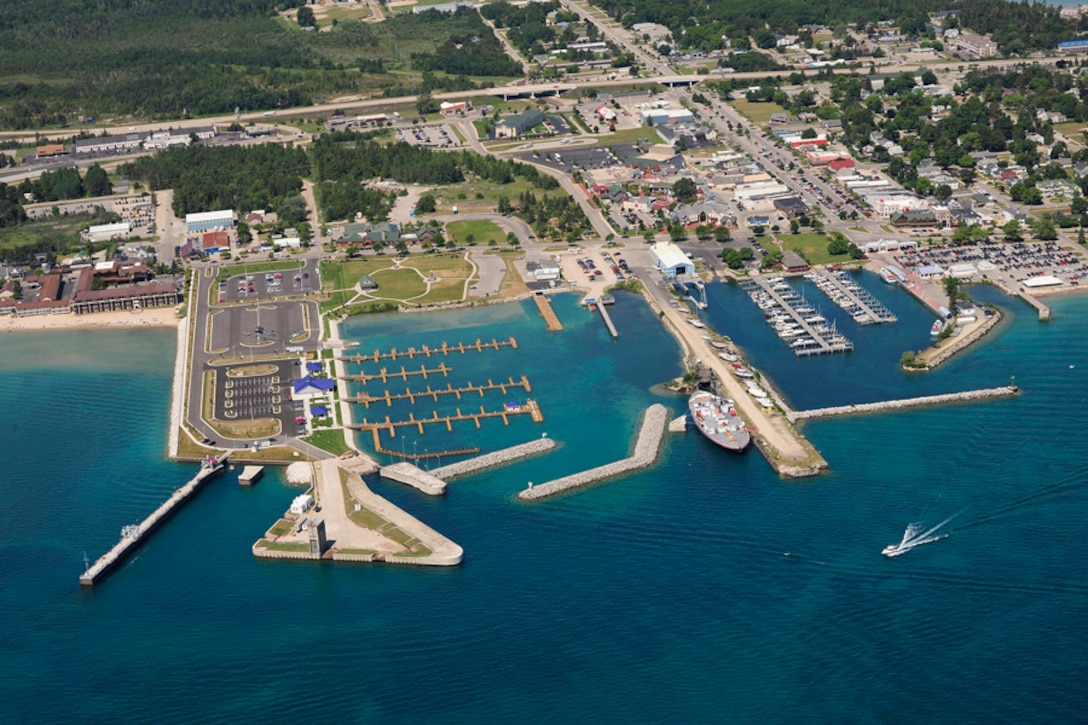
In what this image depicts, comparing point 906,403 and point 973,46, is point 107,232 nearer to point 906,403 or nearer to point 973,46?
point 906,403

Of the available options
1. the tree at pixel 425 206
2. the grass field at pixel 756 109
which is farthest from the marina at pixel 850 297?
the grass field at pixel 756 109

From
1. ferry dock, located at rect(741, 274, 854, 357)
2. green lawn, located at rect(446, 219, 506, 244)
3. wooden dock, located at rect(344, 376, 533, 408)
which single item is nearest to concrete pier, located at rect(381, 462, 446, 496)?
wooden dock, located at rect(344, 376, 533, 408)

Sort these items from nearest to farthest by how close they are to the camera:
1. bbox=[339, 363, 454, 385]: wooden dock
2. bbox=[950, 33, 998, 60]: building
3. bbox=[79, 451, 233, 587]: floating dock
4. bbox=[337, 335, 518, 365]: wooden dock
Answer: bbox=[79, 451, 233, 587]: floating dock, bbox=[339, 363, 454, 385]: wooden dock, bbox=[337, 335, 518, 365]: wooden dock, bbox=[950, 33, 998, 60]: building

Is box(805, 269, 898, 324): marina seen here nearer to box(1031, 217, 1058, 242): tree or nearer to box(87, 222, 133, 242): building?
box(1031, 217, 1058, 242): tree

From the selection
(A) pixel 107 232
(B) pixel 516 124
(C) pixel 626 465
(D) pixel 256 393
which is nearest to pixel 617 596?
(C) pixel 626 465

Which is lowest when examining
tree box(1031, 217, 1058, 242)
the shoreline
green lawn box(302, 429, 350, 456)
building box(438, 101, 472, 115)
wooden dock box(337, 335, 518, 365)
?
Answer: building box(438, 101, 472, 115)

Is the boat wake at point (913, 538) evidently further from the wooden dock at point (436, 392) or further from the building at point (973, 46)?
the building at point (973, 46)

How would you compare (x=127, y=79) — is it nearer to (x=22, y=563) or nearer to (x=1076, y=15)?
(x=22, y=563)

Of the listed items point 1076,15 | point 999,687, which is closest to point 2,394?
point 999,687
